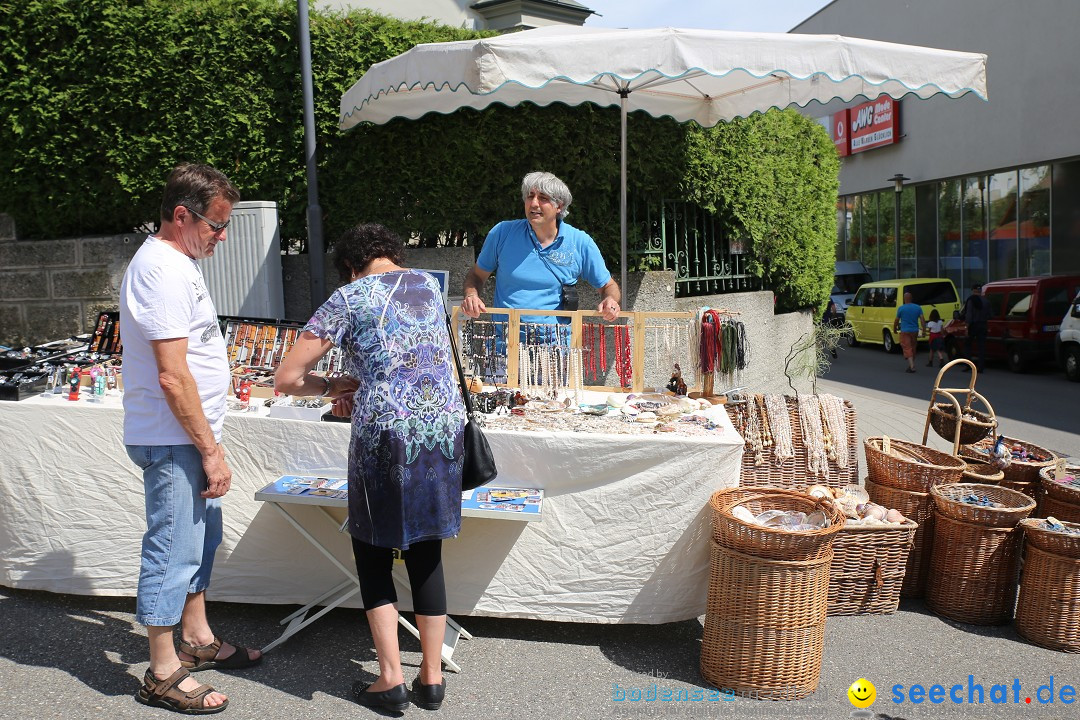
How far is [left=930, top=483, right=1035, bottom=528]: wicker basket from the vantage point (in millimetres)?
3744

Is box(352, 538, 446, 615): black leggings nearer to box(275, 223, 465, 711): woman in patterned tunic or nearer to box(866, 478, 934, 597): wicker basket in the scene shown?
box(275, 223, 465, 711): woman in patterned tunic

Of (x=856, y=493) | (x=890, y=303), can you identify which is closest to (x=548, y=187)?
(x=856, y=493)

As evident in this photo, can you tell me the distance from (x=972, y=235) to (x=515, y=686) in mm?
21957

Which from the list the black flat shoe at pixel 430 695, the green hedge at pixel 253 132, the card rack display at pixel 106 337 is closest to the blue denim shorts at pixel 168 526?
the black flat shoe at pixel 430 695

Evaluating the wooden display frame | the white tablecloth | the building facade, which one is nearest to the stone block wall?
the white tablecloth

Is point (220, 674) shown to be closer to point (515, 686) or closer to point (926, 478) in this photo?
point (515, 686)

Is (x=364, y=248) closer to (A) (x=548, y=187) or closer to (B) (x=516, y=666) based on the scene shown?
(A) (x=548, y=187)

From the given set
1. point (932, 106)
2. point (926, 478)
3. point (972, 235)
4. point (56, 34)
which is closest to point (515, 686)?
point (926, 478)

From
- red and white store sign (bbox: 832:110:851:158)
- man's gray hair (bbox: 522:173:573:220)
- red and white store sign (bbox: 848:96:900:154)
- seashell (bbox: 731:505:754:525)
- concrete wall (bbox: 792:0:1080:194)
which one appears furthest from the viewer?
red and white store sign (bbox: 832:110:851:158)

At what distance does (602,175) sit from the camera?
6891 millimetres

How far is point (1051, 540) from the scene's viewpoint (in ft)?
11.6

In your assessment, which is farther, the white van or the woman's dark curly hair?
the white van

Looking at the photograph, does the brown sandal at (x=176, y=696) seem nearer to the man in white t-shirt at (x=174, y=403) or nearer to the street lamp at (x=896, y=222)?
the man in white t-shirt at (x=174, y=403)

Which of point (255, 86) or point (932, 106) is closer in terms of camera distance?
point (255, 86)
